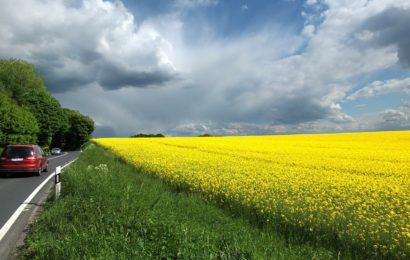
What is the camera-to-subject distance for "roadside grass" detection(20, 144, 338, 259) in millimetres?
4852

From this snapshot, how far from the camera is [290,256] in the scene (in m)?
5.27

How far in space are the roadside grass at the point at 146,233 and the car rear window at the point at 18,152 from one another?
9855 millimetres

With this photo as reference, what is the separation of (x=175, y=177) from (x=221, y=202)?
122 inches

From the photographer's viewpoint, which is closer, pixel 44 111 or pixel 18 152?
pixel 18 152

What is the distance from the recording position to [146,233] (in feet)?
18.2

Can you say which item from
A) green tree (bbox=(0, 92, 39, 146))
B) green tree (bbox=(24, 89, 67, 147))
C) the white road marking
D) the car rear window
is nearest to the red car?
the car rear window

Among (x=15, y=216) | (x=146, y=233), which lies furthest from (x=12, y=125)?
(x=146, y=233)

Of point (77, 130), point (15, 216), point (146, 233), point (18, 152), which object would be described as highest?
point (77, 130)

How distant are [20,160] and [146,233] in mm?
13344

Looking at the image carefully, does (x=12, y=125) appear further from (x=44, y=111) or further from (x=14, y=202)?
(x=14, y=202)

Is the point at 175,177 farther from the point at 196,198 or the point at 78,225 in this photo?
the point at 78,225

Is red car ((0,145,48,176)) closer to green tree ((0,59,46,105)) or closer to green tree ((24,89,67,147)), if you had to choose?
green tree ((24,89,67,147))

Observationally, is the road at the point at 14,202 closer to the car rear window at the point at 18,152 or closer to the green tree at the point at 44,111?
the car rear window at the point at 18,152

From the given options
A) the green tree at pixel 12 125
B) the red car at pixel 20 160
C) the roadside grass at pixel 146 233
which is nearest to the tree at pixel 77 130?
the green tree at pixel 12 125
